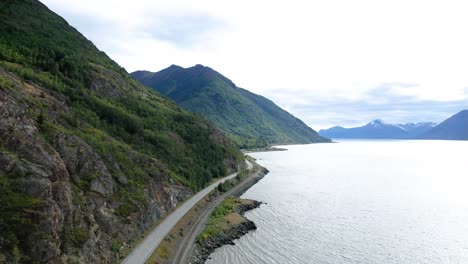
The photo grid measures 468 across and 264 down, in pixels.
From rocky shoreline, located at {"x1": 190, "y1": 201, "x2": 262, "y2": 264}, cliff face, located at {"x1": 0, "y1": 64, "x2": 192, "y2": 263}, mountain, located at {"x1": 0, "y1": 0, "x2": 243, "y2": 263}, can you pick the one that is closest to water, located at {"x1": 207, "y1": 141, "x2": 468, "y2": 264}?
rocky shoreline, located at {"x1": 190, "y1": 201, "x2": 262, "y2": 264}

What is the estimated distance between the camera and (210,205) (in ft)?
294

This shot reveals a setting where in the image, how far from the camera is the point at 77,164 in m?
55.1

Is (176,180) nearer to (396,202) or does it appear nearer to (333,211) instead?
(333,211)

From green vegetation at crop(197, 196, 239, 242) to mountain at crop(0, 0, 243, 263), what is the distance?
10613 millimetres

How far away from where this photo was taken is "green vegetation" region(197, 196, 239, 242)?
67.4 metres

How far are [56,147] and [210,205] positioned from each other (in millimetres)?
46699

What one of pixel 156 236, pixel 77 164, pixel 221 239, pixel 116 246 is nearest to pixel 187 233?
pixel 221 239

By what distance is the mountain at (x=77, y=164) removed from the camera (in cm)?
3794

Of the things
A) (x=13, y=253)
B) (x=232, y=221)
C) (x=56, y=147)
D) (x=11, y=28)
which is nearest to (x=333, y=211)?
(x=232, y=221)

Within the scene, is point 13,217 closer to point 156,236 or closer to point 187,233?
point 156,236

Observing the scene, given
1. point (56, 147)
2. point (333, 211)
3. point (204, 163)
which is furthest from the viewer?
point (204, 163)

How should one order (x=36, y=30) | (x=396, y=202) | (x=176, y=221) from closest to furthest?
(x=176, y=221) → (x=396, y=202) → (x=36, y=30)

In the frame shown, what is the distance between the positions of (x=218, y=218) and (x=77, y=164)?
3695 cm

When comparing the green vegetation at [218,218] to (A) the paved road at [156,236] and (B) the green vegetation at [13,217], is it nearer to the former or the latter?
(A) the paved road at [156,236]
